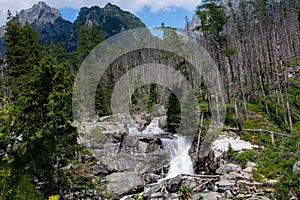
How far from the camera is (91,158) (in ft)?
58.1

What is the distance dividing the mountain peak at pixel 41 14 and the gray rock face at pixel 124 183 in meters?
118

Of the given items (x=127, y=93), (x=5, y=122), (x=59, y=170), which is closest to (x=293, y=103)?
(x=127, y=93)

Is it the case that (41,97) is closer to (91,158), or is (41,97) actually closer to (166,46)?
(91,158)

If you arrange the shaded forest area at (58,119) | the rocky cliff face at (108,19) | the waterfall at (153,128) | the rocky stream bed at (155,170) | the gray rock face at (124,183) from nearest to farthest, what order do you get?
the shaded forest area at (58,119), the rocky stream bed at (155,170), the gray rock face at (124,183), the waterfall at (153,128), the rocky cliff face at (108,19)

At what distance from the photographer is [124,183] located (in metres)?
15.4

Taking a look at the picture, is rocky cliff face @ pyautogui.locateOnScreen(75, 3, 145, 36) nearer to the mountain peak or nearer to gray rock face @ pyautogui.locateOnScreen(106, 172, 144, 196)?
the mountain peak

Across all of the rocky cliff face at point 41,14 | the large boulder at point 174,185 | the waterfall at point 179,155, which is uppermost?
the rocky cliff face at point 41,14

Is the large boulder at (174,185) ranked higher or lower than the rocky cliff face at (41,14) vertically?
lower

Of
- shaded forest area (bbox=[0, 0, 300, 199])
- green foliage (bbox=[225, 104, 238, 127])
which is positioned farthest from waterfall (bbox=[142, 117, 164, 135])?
green foliage (bbox=[225, 104, 238, 127])

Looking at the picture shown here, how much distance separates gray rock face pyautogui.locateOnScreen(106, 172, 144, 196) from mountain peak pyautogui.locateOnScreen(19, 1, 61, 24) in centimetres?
11812

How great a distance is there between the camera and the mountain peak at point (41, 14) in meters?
123

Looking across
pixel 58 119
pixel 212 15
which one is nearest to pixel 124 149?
pixel 58 119

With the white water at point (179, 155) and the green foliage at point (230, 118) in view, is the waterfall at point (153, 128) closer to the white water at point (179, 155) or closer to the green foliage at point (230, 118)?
the white water at point (179, 155)

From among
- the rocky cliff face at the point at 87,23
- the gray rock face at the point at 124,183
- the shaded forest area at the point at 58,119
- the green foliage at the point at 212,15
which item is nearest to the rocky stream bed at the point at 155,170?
the gray rock face at the point at 124,183
